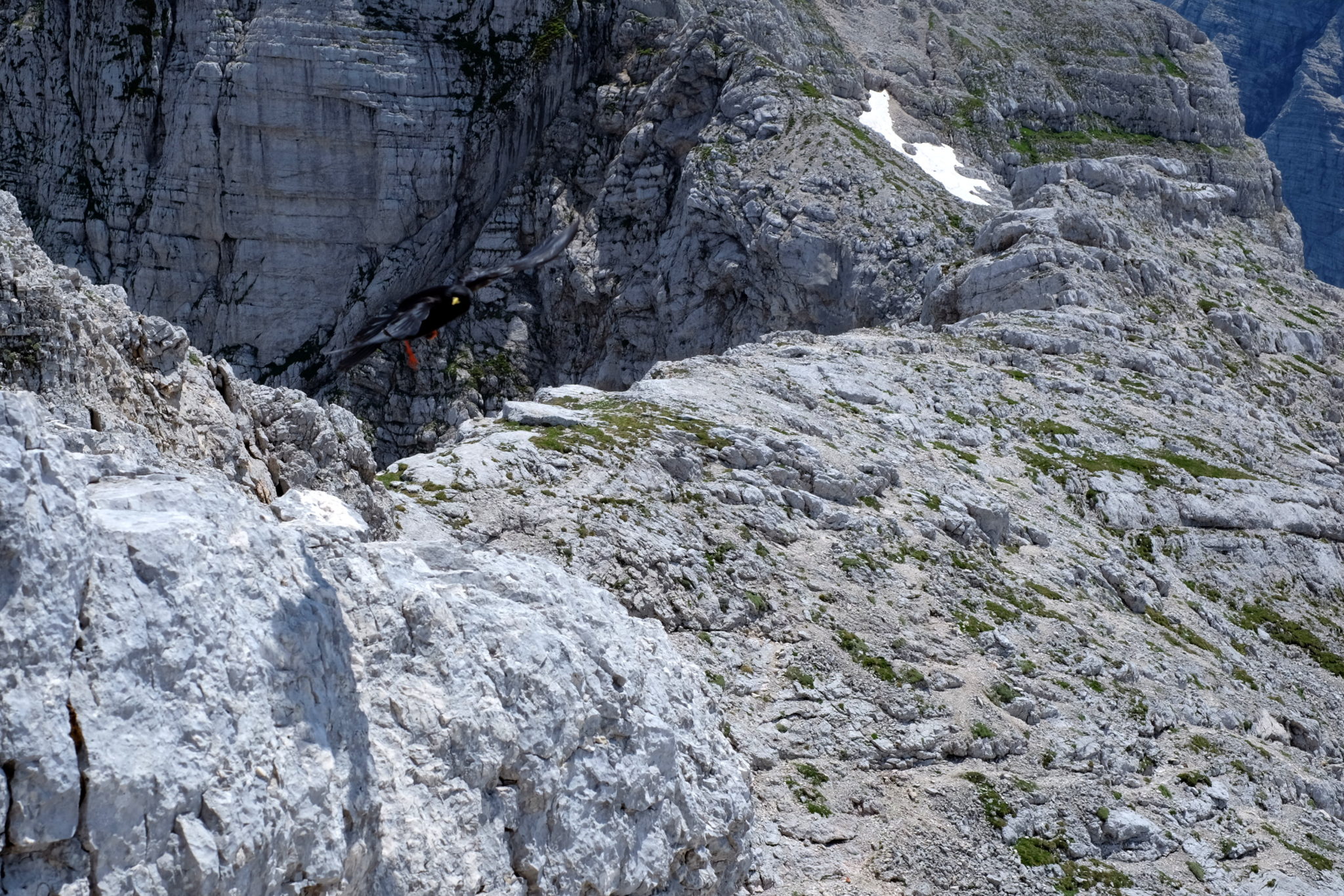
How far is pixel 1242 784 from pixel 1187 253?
41.6 metres

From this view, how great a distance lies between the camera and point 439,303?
15.6 meters

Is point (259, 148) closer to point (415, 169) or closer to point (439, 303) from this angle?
point (415, 169)

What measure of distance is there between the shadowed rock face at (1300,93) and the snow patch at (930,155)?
321ft

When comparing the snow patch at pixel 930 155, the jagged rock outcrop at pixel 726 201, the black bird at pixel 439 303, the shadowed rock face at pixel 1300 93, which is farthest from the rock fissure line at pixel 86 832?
the shadowed rock face at pixel 1300 93

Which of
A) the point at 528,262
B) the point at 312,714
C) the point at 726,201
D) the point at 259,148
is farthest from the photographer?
the point at 259,148

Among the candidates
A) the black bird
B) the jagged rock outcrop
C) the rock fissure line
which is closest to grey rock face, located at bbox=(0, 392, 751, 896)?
the rock fissure line

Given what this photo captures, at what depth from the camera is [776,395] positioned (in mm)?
33562

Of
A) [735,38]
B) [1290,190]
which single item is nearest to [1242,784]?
[735,38]

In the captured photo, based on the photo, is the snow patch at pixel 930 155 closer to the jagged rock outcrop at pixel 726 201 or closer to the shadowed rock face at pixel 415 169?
the jagged rock outcrop at pixel 726 201

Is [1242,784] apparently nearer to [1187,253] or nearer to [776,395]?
[776,395]

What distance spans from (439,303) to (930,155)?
7018 centimetres

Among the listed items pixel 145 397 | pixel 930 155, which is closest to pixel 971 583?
pixel 145 397

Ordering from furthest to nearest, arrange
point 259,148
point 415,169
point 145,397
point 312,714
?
point 415,169 → point 259,148 → point 145,397 → point 312,714

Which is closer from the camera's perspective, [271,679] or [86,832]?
[86,832]
